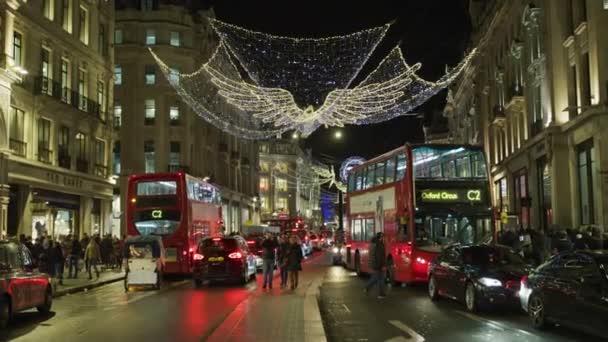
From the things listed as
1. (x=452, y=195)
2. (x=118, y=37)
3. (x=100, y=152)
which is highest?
(x=118, y=37)

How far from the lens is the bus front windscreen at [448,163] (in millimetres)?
22656

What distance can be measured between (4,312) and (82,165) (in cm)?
2721

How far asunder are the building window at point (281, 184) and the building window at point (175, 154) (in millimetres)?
56056

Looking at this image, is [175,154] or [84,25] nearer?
[84,25]

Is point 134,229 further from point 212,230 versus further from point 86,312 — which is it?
point 86,312

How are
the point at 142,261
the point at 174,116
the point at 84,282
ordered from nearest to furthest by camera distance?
the point at 142,261
the point at 84,282
the point at 174,116

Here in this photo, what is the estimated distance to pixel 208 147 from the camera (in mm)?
67688

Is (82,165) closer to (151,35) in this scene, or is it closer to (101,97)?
(101,97)

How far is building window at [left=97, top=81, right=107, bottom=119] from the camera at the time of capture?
43.8 metres

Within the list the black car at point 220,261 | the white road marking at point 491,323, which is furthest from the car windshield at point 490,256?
the black car at point 220,261

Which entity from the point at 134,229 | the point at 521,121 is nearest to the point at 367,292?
the point at 134,229

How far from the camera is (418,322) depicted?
1525 cm

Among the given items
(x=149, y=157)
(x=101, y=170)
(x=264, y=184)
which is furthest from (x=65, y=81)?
(x=264, y=184)

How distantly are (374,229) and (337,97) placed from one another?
198 inches
